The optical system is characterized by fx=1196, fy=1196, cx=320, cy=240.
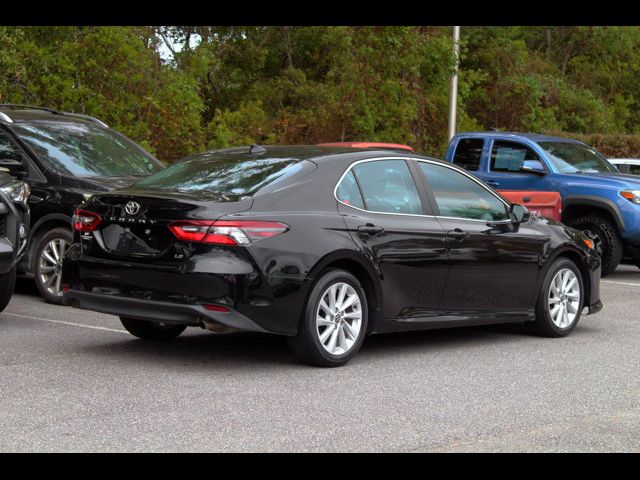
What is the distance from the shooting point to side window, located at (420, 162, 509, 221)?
30.4ft

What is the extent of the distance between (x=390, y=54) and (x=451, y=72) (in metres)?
1.33

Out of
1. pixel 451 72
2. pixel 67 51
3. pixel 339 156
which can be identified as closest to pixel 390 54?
pixel 451 72

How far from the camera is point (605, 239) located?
51.2 feet

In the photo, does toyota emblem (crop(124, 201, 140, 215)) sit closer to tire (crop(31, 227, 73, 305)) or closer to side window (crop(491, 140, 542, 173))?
tire (crop(31, 227, 73, 305))

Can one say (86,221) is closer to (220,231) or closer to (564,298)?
(220,231)

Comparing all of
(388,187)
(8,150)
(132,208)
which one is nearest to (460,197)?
(388,187)

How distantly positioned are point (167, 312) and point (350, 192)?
1654 millimetres

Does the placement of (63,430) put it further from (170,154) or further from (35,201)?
(170,154)

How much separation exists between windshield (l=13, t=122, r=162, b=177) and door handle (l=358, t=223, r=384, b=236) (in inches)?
165

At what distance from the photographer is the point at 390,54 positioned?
2469 cm

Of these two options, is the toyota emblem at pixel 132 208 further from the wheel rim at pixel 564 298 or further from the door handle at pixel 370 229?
the wheel rim at pixel 564 298

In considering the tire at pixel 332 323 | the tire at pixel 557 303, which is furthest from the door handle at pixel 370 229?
the tire at pixel 557 303

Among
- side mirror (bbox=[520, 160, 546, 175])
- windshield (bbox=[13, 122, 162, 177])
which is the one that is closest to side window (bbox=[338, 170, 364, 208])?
windshield (bbox=[13, 122, 162, 177])

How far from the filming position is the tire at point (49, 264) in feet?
36.8
